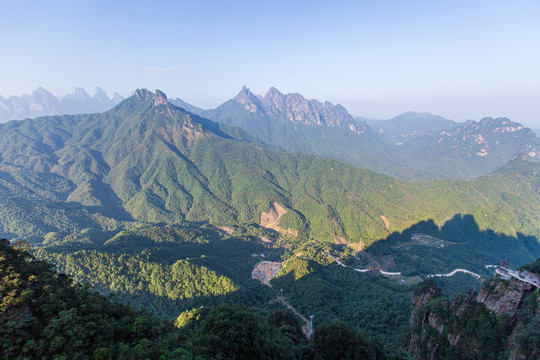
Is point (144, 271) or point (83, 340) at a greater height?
point (83, 340)

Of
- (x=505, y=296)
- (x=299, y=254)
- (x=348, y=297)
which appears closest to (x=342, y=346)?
(x=505, y=296)

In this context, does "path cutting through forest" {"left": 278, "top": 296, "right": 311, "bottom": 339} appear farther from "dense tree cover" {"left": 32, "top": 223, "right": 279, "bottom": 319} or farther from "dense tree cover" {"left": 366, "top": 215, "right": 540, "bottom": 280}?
"dense tree cover" {"left": 366, "top": 215, "right": 540, "bottom": 280}

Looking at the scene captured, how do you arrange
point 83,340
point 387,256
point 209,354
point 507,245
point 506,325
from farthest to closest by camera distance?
point 507,245
point 387,256
point 506,325
point 209,354
point 83,340

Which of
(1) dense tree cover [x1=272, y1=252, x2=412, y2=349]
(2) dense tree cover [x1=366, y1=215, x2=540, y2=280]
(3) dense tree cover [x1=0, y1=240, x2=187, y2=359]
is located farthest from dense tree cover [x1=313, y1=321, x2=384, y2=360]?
(2) dense tree cover [x1=366, y1=215, x2=540, y2=280]

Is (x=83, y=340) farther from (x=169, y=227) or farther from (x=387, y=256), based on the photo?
(x=387, y=256)

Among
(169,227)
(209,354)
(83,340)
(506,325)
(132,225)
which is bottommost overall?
(132,225)

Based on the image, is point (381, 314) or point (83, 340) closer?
point (83, 340)

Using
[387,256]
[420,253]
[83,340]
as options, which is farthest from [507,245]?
[83,340]

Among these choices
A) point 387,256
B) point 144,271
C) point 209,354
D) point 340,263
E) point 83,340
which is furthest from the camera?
point 387,256
